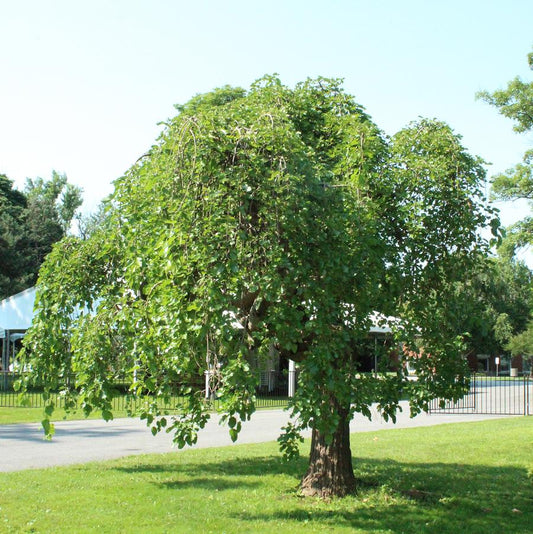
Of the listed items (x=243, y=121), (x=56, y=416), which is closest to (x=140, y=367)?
(x=243, y=121)

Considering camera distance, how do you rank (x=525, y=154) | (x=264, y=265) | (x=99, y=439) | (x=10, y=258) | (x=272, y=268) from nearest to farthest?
1. (x=272, y=268)
2. (x=264, y=265)
3. (x=99, y=439)
4. (x=525, y=154)
5. (x=10, y=258)

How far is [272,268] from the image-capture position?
5.88 m

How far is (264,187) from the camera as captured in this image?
20.3ft

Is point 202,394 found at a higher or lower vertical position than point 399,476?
higher

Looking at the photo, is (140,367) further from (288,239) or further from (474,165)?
(474,165)

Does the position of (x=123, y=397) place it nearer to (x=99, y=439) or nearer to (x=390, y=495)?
(x=99, y=439)

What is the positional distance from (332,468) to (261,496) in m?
0.95

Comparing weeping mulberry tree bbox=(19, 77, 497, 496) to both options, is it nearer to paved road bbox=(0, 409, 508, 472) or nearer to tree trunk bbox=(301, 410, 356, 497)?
tree trunk bbox=(301, 410, 356, 497)

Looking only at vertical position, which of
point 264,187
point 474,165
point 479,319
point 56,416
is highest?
point 474,165

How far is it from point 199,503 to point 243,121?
14.7ft

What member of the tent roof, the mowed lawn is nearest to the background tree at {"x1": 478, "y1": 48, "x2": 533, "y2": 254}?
the mowed lawn

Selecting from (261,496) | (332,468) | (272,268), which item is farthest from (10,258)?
(272,268)

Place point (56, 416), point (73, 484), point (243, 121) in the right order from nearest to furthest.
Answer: point (243, 121), point (73, 484), point (56, 416)

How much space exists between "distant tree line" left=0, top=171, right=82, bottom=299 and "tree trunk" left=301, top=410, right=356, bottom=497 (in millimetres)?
32168
